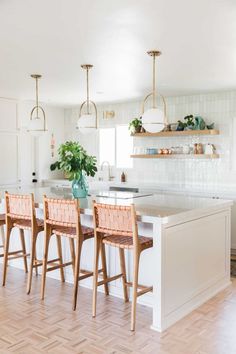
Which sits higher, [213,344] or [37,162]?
[37,162]

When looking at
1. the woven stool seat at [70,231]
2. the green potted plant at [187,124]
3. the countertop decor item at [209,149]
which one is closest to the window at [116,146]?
the green potted plant at [187,124]

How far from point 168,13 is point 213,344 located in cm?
241

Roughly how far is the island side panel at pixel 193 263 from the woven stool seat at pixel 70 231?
0.78 m

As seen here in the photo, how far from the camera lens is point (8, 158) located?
6531mm

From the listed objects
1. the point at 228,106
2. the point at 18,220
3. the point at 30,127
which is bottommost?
the point at 18,220

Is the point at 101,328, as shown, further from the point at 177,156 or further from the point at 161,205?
the point at 177,156

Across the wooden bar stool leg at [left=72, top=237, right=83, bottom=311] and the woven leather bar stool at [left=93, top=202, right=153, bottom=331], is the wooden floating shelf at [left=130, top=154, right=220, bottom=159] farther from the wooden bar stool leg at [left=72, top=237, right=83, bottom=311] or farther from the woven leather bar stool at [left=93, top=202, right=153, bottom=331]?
the wooden bar stool leg at [left=72, top=237, right=83, bottom=311]

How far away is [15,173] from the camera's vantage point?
21.9ft

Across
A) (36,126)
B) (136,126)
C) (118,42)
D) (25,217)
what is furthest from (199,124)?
(25,217)

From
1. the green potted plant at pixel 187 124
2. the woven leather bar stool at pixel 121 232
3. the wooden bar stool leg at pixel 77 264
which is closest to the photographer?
the woven leather bar stool at pixel 121 232

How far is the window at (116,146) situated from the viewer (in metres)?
7.01

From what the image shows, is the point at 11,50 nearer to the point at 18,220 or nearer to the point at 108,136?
the point at 18,220

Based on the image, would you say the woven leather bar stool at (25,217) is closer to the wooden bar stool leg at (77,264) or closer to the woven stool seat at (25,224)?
the woven stool seat at (25,224)

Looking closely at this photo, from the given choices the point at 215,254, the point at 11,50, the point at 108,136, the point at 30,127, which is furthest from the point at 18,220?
the point at 108,136
